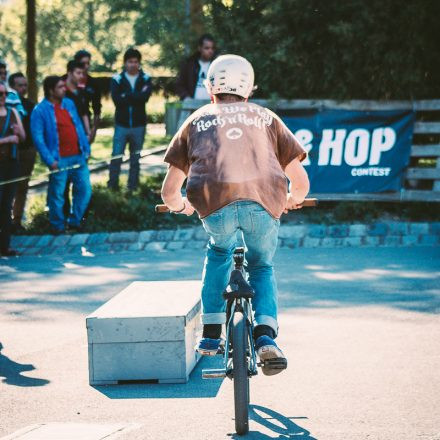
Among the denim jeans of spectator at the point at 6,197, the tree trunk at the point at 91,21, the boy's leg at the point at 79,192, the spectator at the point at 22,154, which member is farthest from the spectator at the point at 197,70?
the tree trunk at the point at 91,21

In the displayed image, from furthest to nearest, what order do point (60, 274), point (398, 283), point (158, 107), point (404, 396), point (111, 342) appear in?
point (158, 107), point (60, 274), point (398, 283), point (111, 342), point (404, 396)

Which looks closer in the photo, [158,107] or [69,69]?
[69,69]

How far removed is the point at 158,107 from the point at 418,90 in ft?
83.1

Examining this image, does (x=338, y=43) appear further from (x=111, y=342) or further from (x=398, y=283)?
(x=111, y=342)

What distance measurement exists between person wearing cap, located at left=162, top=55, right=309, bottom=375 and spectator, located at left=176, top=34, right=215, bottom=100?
29.0ft

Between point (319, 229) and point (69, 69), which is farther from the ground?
point (69, 69)

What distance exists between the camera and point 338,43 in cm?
1427

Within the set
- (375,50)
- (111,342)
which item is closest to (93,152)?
(375,50)

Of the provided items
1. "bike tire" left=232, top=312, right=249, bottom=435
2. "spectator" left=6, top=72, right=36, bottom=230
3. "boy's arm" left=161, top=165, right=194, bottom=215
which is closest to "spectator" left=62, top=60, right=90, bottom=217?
"spectator" left=6, top=72, right=36, bottom=230

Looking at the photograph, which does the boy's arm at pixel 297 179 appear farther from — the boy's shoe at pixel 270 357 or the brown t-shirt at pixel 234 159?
the boy's shoe at pixel 270 357

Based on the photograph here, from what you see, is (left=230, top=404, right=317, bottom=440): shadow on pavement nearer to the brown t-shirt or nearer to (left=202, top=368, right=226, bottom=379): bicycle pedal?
(left=202, top=368, right=226, bottom=379): bicycle pedal

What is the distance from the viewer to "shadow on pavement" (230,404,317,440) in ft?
17.5

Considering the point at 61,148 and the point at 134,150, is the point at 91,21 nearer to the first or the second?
the point at 134,150

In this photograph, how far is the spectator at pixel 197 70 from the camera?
568 inches
